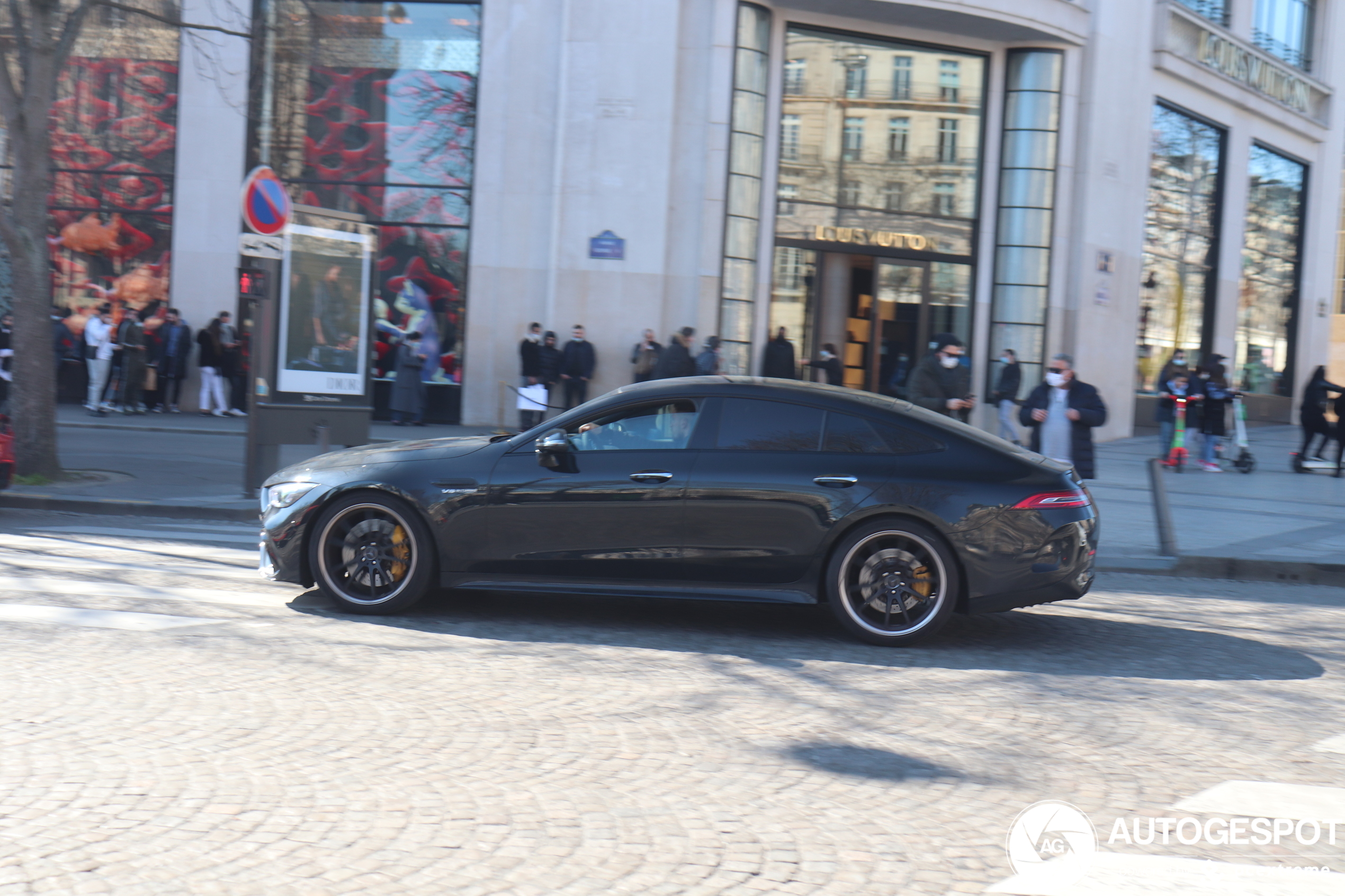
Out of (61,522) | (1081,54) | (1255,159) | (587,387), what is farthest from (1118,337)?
(61,522)

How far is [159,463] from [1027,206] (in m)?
15.4

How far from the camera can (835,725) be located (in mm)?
5031

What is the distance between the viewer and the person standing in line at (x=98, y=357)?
65.6ft

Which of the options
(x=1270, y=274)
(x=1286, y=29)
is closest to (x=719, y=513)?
(x=1270, y=274)

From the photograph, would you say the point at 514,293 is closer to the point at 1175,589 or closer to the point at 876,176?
the point at 876,176

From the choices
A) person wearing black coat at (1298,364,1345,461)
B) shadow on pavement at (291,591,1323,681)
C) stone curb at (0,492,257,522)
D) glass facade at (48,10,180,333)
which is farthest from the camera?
glass facade at (48,10,180,333)

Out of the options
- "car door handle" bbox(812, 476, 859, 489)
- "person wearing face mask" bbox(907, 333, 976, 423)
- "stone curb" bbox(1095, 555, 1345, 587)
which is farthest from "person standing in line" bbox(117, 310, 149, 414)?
"car door handle" bbox(812, 476, 859, 489)

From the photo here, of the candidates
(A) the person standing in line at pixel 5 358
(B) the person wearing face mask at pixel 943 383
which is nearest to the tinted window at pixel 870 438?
(B) the person wearing face mask at pixel 943 383

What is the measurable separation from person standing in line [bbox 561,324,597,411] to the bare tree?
8.69m

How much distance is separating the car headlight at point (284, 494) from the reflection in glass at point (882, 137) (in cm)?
1541

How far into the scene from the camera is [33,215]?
12.0 meters

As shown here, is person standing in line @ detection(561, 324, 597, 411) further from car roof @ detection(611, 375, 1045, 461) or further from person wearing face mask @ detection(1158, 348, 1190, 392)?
car roof @ detection(611, 375, 1045, 461)

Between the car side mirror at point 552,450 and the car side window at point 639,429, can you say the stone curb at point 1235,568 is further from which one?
the car side mirror at point 552,450

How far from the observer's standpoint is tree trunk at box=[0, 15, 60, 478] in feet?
38.5
